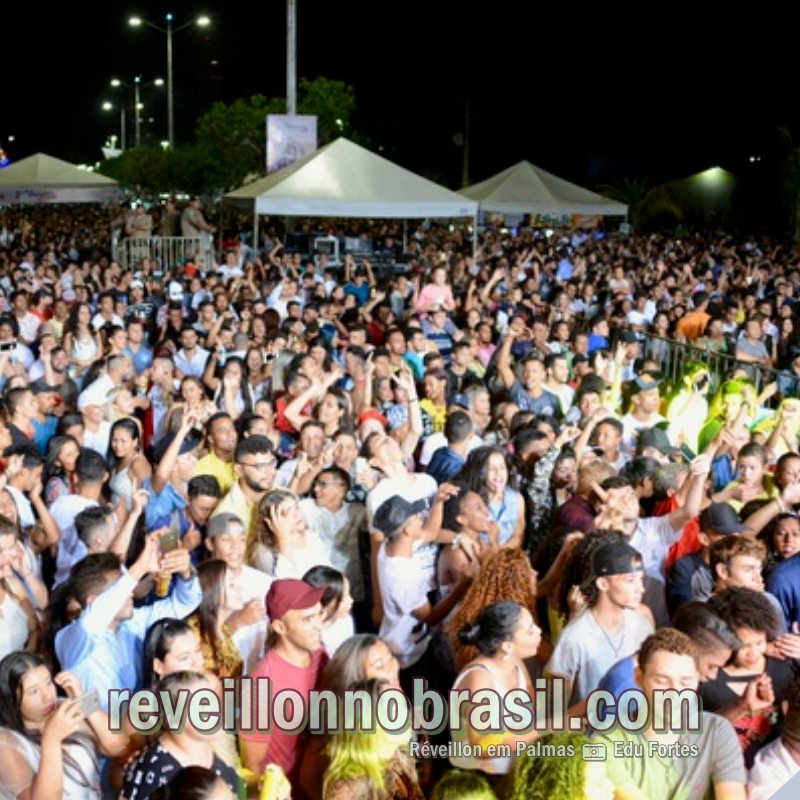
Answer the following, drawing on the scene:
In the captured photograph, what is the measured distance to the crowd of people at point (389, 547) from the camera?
4.16 meters

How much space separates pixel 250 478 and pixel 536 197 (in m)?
16.7

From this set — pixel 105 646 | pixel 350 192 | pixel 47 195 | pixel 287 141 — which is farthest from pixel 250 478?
pixel 47 195

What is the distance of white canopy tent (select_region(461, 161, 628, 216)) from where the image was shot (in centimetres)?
2233

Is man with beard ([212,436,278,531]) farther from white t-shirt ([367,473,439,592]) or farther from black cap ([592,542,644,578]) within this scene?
black cap ([592,542,644,578])

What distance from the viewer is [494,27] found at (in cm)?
5772

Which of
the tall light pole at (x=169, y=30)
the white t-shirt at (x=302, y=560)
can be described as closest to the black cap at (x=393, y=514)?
the white t-shirt at (x=302, y=560)

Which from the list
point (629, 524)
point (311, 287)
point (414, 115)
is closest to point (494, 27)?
point (414, 115)

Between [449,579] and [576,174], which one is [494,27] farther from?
[449,579]

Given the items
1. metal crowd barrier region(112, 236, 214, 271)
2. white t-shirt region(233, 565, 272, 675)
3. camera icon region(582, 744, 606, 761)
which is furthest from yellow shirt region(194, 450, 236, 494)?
metal crowd barrier region(112, 236, 214, 271)

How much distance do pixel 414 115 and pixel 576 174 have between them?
30.3 feet

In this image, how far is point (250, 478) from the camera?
668cm

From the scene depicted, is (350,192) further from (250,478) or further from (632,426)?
(250,478)

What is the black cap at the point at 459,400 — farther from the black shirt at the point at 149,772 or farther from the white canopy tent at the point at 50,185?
the white canopy tent at the point at 50,185

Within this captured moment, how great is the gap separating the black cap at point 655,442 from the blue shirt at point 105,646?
147 inches
